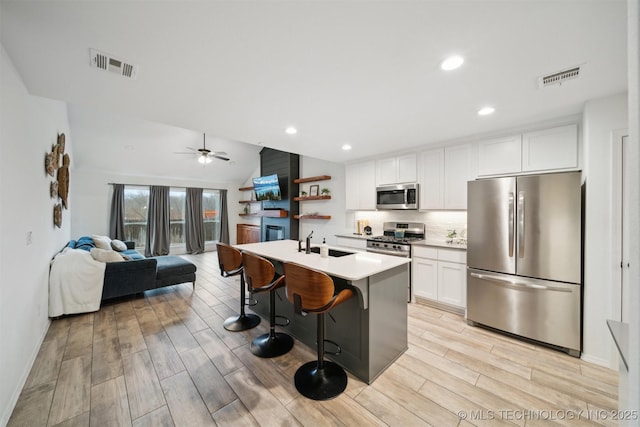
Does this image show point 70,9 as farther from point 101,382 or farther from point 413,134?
point 413,134

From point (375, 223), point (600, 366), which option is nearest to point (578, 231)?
point (600, 366)

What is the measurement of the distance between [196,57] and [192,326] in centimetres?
289

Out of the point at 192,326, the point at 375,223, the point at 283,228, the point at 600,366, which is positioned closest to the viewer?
the point at 600,366

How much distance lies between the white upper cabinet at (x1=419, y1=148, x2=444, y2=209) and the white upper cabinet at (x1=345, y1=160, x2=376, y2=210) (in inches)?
35.9

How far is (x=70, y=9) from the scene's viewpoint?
4.40ft

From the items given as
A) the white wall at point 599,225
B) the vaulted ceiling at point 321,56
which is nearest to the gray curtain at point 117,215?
the vaulted ceiling at point 321,56

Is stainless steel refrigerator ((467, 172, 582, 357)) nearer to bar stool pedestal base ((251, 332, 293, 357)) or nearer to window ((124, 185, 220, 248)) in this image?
bar stool pedestal base ((251, 332, 293, 357))

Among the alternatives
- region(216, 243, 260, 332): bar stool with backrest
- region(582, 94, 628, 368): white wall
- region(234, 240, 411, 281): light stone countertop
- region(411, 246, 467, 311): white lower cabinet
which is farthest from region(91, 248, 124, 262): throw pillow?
region(582, 94, 628, 368): white wall

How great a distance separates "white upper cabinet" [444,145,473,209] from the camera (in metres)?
3.48

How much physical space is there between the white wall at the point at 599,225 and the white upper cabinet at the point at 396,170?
1.98 m

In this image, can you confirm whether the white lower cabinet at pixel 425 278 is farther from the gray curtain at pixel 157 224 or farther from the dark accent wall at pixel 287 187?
the gray curtain at pixel 157 224

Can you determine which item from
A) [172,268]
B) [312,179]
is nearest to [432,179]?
[312,179]

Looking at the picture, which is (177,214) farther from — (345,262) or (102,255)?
(345,262)

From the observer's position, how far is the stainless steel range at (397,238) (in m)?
3.79
